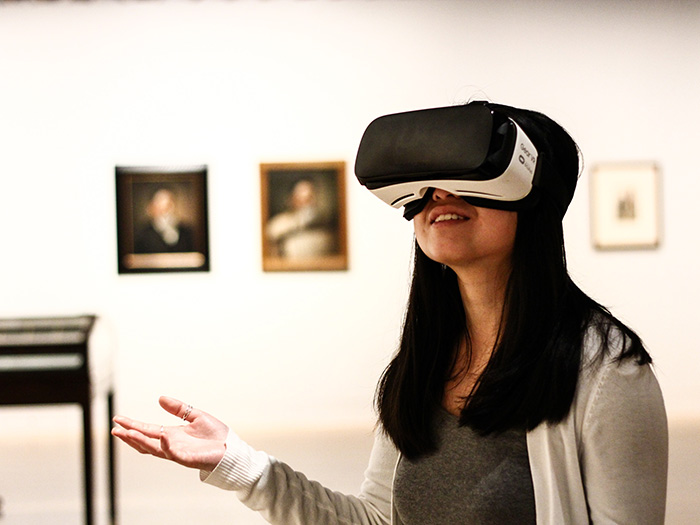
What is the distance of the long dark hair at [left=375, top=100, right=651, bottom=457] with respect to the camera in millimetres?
1311

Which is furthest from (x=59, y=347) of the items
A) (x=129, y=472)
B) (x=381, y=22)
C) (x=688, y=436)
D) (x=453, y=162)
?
(x=688, y=436)

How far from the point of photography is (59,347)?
12.3 ft

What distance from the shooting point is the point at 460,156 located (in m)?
1.37

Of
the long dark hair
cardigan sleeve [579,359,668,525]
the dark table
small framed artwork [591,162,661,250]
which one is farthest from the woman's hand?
small framed artwork [591,162,661,250]

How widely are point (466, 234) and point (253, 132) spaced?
5.04m

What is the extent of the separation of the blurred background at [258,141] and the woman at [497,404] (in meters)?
4.69

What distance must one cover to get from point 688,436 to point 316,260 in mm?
2900

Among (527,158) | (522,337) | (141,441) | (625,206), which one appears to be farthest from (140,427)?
(625,206)

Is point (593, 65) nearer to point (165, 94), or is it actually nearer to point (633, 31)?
point (633, 31)

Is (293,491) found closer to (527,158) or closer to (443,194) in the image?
(443,194)

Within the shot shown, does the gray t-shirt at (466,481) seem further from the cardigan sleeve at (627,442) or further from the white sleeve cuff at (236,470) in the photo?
the white sleeve cuff at (236,470)

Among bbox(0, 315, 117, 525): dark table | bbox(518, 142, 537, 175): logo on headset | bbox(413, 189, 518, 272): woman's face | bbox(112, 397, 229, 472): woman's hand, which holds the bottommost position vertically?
bbox(0, 315, 117, 525): dark table

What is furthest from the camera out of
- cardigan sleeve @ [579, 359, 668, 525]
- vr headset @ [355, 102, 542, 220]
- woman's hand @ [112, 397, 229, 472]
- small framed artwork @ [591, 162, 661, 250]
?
small framed artwork @ [591, 162, 661, 250]

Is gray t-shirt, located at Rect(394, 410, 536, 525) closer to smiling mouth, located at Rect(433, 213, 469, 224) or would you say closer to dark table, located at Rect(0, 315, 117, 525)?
smiling mouth, located at Rect(433, 213, 469, 224)
